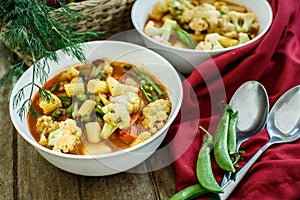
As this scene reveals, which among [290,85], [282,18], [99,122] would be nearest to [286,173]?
[290,85]

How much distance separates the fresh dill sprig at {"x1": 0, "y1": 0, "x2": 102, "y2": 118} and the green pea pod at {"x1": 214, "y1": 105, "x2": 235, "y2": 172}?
588mm

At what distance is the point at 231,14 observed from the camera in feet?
7.11

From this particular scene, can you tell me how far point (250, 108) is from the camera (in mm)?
1833

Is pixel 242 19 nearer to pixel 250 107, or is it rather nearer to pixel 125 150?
pixel 250 107

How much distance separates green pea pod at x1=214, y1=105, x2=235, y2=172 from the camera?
1.62 m

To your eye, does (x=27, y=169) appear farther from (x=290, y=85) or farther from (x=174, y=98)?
(x=290, y=85)

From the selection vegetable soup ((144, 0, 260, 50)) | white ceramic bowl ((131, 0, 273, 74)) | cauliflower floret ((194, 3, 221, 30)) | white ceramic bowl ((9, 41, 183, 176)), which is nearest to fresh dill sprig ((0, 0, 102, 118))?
white ceramic bowl ((9, 41, 183, 176))

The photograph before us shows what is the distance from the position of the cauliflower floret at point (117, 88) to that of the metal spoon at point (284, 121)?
1.63 ft

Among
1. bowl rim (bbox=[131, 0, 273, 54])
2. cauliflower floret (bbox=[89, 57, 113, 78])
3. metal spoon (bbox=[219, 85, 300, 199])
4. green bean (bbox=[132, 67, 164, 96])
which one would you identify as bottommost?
metal spoon (bbox=[219, 85, 300, 199])

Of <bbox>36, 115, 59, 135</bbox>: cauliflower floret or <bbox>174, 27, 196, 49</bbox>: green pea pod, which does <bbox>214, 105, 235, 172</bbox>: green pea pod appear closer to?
<bbox>174, 27, 196, 49</bbox>: green pea pod

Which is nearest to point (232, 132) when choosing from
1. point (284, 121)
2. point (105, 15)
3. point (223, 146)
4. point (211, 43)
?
point (223, 146)

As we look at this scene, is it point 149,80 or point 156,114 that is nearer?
point 156,114

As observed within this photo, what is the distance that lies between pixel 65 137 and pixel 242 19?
1.04 metres

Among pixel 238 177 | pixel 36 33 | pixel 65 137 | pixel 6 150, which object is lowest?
pixel 6 150
